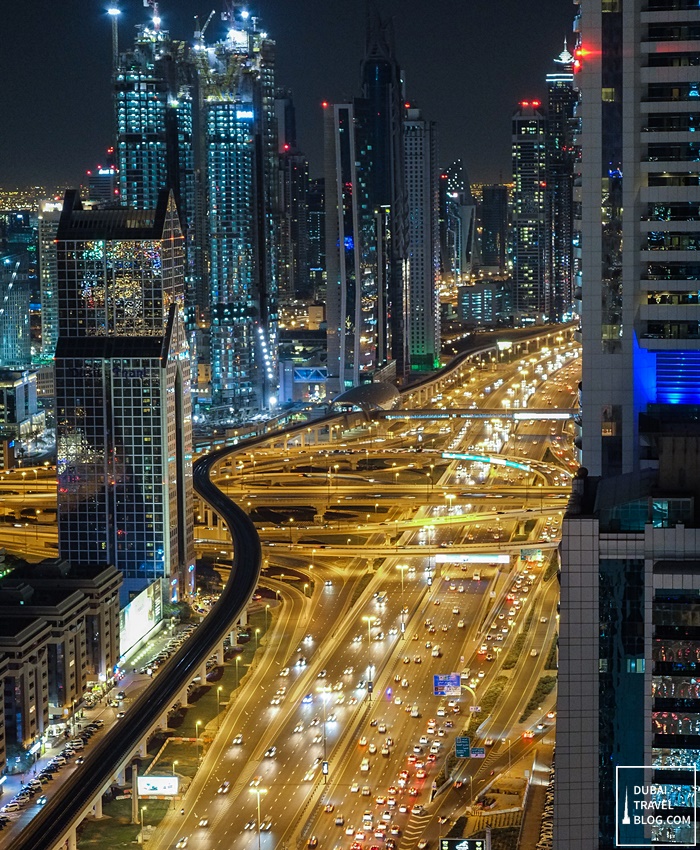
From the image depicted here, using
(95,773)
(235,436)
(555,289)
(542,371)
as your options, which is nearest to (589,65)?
(95,773)

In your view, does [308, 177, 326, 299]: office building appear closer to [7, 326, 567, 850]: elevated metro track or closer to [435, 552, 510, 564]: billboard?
[7, 326, 567, 850]: elevated metro track

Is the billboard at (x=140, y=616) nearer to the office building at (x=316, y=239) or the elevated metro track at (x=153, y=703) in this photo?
the elevated metro track at (x=153, y=703)

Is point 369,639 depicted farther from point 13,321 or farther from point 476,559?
point 13,321

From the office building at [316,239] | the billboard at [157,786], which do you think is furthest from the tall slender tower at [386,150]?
the billboard at [157,786]

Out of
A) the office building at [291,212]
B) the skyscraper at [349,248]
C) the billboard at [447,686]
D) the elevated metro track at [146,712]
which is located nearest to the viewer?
the elevated metro track at [146,712]

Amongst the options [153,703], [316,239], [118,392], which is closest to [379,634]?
[153,703]

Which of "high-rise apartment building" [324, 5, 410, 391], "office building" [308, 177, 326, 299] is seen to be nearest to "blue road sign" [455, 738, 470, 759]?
"high-rise apartment building" [324, 5, 410, 391]

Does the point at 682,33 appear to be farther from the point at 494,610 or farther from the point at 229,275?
the point at 229,275
